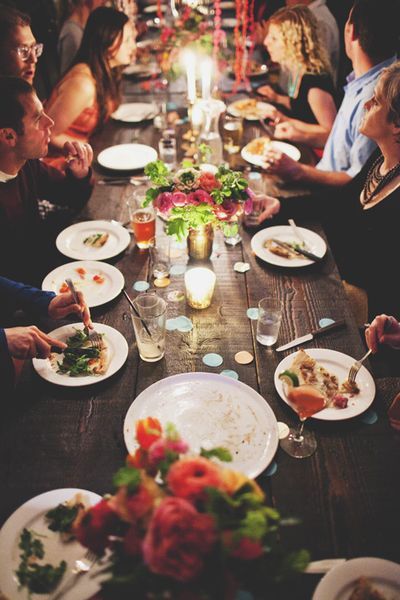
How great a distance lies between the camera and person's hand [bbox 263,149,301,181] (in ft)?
8.53

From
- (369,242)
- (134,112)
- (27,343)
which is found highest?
(134,112)

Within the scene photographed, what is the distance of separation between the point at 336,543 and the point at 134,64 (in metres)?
4.69

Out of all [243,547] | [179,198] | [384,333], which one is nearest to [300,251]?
[384,333]

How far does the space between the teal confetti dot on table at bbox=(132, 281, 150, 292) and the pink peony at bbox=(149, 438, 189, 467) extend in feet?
3.87

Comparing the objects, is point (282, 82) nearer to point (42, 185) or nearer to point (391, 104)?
point (391, 104)

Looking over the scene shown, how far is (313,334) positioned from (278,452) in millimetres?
526

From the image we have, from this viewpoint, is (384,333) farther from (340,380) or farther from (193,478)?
(193,478)

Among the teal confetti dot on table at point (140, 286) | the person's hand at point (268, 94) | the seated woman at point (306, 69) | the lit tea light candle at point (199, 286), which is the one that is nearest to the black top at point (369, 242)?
the seated woman at point (306, 69)

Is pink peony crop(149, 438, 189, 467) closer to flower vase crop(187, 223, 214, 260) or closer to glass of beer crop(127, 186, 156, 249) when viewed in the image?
flower vase crop(187, 223, 214, 260)

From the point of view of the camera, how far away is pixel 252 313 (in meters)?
1.81

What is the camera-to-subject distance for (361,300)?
8.23 ft

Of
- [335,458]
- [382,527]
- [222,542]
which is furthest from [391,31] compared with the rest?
[222,542]

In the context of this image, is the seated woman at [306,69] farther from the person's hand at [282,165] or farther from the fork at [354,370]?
the fork at [354,370]

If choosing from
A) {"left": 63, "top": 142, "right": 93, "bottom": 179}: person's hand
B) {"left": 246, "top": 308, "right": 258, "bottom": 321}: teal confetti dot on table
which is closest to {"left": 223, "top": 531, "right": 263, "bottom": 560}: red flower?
{"left": 246, "top": 308, "right": 258, "bottom": 321}: teal confetti dot on table
